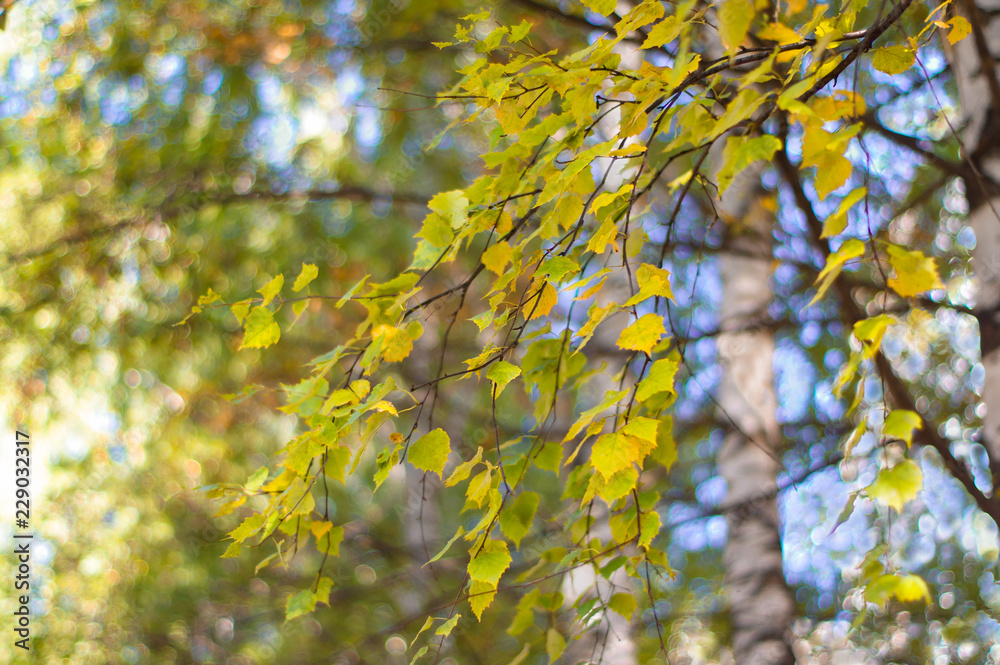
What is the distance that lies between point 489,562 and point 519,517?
0.21m

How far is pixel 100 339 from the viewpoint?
3.31 meters

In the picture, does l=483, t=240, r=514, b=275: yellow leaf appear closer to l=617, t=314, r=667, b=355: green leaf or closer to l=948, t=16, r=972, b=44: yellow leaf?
l=617, t=314, r=667, b=355: green leaf

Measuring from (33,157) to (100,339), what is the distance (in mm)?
1163

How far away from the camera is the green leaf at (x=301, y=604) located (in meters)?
1.14

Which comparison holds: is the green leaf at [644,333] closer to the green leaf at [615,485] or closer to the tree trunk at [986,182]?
the green leaf at [615,485]

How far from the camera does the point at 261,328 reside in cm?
109

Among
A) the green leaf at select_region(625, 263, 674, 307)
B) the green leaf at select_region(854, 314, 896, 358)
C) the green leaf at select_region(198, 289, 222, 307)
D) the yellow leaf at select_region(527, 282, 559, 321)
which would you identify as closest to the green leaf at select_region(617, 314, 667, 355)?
the green leaf at select_region(625, 263, 674, 307)

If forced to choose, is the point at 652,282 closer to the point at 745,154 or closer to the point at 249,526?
the point at 745,154

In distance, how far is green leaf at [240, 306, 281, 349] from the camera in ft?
3.53

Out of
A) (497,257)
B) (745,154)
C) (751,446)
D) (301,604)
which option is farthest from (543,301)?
(751,446)

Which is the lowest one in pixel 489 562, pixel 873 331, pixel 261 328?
pixel 489 562

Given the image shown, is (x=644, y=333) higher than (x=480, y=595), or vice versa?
(x=644, y=333)

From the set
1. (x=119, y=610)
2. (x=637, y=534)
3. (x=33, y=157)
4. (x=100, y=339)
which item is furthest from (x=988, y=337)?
(x=119, y=610)

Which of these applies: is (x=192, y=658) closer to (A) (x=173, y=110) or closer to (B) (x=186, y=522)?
(B) (x=186, y=522)
